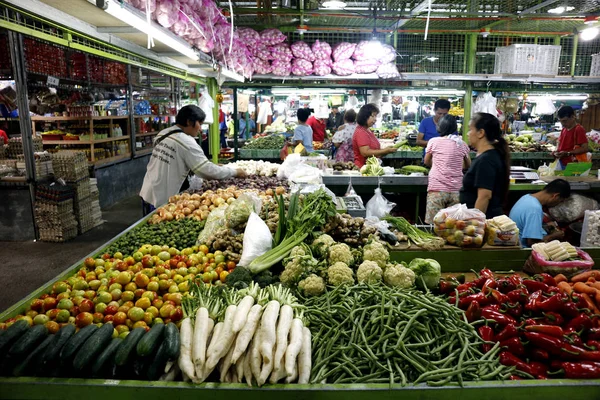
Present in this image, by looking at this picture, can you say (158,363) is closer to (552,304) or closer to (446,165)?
(552,304)

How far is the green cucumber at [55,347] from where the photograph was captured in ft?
6.33

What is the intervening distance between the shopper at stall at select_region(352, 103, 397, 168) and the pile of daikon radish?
5507 mm

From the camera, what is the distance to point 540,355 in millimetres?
2209

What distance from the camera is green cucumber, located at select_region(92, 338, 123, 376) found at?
1.89 metres

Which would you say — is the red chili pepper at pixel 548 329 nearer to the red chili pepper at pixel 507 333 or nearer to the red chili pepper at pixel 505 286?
the red chili pepper at pixel 507 333

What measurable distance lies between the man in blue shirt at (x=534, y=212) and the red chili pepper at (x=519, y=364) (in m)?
3.12

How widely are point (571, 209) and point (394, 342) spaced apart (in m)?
6.22

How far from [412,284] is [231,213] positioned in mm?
1687

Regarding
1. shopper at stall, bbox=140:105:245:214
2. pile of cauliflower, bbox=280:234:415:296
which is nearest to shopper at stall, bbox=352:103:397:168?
shopper at stall, bbox=140:105:245:214

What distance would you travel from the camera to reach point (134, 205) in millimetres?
11000

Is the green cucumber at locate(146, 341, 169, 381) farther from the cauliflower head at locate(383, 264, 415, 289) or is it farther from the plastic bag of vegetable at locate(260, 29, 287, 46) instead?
the plastic bag of vegetable at locate(260, 29, 287, 46)

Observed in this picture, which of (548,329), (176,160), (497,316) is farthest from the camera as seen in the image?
(176,160)

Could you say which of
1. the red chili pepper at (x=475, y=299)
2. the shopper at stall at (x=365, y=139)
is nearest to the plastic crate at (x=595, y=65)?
the shopper at stall at (x=365, y=139)

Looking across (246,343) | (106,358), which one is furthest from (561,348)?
(106,358)
